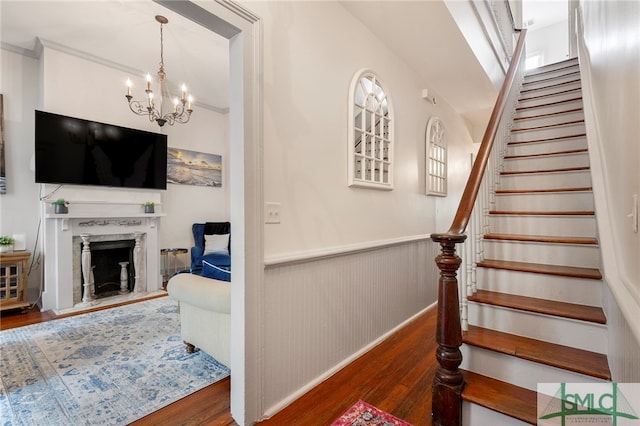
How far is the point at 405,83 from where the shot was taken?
3.17 m

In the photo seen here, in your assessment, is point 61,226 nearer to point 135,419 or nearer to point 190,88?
point 190,88

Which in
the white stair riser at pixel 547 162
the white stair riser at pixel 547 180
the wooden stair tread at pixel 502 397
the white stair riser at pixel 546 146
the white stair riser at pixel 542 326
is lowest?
the wooden stair tread at pixel 502 397

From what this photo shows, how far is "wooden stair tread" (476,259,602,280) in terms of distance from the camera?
5.64 feet

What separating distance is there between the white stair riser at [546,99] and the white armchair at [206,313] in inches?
167

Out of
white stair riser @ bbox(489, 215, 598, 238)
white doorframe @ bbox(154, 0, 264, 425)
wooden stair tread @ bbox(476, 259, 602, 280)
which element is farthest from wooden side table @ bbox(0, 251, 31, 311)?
white stair riser @ bbox(489, 215, 598, 238)

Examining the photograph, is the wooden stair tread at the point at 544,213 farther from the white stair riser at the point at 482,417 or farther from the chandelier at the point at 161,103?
the chandelier at the point at 161,103

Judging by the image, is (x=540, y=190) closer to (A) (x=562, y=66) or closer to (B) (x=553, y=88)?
(B) (x=553, y=88)

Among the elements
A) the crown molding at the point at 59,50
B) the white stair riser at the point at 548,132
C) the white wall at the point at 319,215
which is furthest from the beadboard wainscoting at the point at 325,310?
the crown molding at the point at 59,50

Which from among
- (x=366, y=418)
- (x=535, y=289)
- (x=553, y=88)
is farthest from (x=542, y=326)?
(x=553, y=88)

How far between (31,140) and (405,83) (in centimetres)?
469

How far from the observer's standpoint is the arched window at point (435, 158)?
3631mm

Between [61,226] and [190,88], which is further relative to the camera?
[190,88]

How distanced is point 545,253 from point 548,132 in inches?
68.0

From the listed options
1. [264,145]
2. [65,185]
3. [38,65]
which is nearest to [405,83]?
[264,145]
